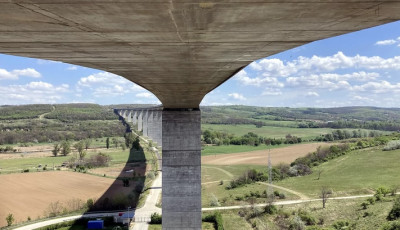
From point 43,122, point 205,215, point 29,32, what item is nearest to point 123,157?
point 205,215

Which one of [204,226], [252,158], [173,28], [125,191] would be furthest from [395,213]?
[252,158]

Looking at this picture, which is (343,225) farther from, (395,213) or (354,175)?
(354,175)

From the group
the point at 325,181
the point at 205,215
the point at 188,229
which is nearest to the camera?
the point at 188,229

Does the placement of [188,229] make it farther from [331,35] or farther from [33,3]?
[33,3]

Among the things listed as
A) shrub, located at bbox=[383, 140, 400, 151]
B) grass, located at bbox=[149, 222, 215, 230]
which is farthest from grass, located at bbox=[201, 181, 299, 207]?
shrub, located at bbox=[383, 140, 400, 151]

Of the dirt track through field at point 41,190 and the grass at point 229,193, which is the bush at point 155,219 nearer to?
the grass at point 229,193
